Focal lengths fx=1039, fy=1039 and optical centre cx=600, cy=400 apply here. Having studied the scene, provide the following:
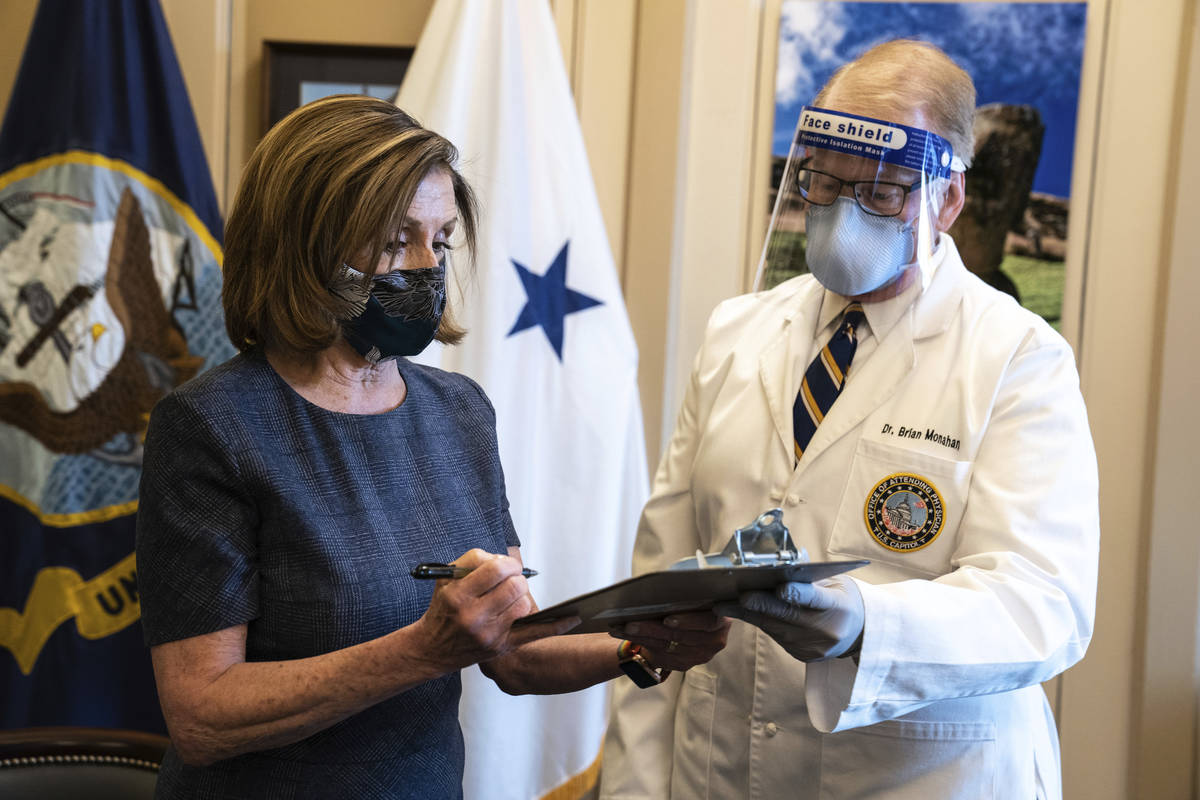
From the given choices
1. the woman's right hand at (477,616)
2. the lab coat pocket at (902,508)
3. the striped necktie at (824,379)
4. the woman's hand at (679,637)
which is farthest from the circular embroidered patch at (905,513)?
the woman's right hand at (477,616)

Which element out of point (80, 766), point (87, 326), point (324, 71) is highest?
point (324, 71)

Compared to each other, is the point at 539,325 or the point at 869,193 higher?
the point at 869,193

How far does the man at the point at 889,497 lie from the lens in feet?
4.16

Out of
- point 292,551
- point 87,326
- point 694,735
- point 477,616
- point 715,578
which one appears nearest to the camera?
point 715,578

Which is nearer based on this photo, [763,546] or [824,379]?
[763,546]

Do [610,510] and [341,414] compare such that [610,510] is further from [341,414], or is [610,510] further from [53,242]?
[53,242]

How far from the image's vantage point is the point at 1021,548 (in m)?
1.29

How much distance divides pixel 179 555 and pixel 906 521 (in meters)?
0.91

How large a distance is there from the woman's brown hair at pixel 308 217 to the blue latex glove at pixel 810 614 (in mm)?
610

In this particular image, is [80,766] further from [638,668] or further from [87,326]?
[87,326]

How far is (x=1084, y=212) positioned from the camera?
2414 mm

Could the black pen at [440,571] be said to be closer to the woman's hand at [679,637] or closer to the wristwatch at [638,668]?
the woman's hand at [679,637]

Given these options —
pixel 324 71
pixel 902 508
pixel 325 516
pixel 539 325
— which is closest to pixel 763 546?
pixel 902 508

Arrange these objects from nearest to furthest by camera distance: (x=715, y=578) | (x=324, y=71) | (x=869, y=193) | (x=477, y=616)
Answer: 1. (x=715, y=578)
2. (x=477, y=616)
3. (x=869, y=193)
4. (x=324, y=71)
